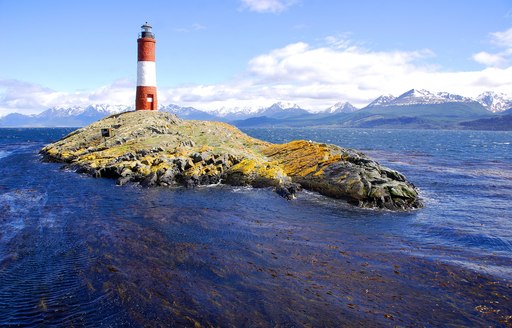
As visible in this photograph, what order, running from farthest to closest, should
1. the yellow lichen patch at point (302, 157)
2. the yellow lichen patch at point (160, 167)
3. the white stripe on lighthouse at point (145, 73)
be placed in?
the white stripe on lighthouse at point (145, 73) < the yellow lichen patch at point (160, 167) < the yellow lichen patch at point (302, 157)

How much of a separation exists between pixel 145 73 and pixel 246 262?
50370mm

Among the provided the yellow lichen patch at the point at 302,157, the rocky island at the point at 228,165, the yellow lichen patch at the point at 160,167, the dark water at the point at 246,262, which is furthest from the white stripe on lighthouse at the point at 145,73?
the dark water at the point at 246,262

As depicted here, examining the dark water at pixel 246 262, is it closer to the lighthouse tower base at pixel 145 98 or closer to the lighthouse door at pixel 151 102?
the lighthouse tower base at pixel 145 98

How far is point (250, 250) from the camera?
1733 cm

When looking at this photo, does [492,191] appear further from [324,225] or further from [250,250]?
[250,250]

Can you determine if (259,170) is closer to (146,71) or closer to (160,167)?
(160,167)

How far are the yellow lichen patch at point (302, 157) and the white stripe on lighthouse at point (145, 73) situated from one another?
2583 cm

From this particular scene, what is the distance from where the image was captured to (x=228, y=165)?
1432 inches

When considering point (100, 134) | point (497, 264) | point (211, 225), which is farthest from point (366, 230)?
point (100, 134)

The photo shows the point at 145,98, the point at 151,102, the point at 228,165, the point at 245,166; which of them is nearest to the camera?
the point at 245,166

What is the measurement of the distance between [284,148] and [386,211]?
1975cm

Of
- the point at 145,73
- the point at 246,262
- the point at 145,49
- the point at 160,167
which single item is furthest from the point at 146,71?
the point at 246,262

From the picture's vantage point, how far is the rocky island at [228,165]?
28.9 meters

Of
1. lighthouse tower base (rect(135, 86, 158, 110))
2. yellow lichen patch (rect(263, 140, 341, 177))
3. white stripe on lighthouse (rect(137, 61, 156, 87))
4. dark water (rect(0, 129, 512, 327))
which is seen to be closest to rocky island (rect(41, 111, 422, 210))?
yellow lichen patch (rect(263, 140, 341, 177))
